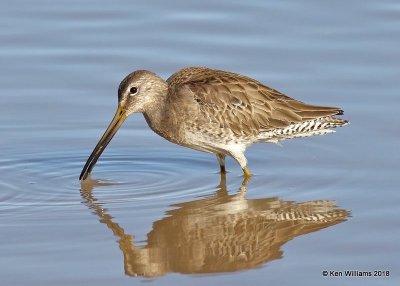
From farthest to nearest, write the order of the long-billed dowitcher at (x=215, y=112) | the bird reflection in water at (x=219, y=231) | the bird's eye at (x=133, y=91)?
the bird's eye at (x=133, y=91) < the long-billed dowitcher at (x=215, y=112) < the bird reflection in water at (x=219, y=231)

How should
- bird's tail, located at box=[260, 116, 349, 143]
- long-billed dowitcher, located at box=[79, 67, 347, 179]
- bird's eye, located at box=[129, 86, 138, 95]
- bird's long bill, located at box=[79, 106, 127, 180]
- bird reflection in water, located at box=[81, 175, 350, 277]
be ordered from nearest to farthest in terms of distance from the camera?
bird reflection in water, located at box=[81, 175, 350, 277] → bird's long bill, located at box=[79, 106, 127, 180] → long-billed dowitcher, located at box=[79, 67, 347, 179] → bird's eye, located at box=[129, 86, 138, 95] → bird's tail, located at box=[260, 116, 349, 143]

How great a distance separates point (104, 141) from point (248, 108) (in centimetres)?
121

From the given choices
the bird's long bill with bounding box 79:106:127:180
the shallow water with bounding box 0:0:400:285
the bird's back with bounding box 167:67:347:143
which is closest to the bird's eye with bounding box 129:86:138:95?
the bird's long bill with bounding box 79:106:127:180

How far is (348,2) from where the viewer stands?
1202cm

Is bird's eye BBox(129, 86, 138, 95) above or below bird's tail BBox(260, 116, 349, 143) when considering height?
above

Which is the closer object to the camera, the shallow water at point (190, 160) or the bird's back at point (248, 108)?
the shallow water at point (190, 160)

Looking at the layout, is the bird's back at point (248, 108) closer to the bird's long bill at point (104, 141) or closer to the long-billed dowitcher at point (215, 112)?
the long-billed dowitcher at point (215, 112)

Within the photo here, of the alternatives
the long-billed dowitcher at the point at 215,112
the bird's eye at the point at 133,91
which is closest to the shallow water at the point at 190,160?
the long-billed dowitcher at the point at 215,112

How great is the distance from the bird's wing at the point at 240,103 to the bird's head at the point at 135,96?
0.16 meters

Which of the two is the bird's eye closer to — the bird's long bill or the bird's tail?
the bird's long bill

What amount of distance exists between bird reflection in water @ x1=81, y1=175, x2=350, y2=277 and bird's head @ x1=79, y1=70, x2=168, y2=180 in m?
0.57

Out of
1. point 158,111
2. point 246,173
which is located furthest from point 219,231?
point 158,111

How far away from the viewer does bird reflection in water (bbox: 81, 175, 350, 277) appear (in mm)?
6824

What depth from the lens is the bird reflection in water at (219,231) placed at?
682 centimetres
